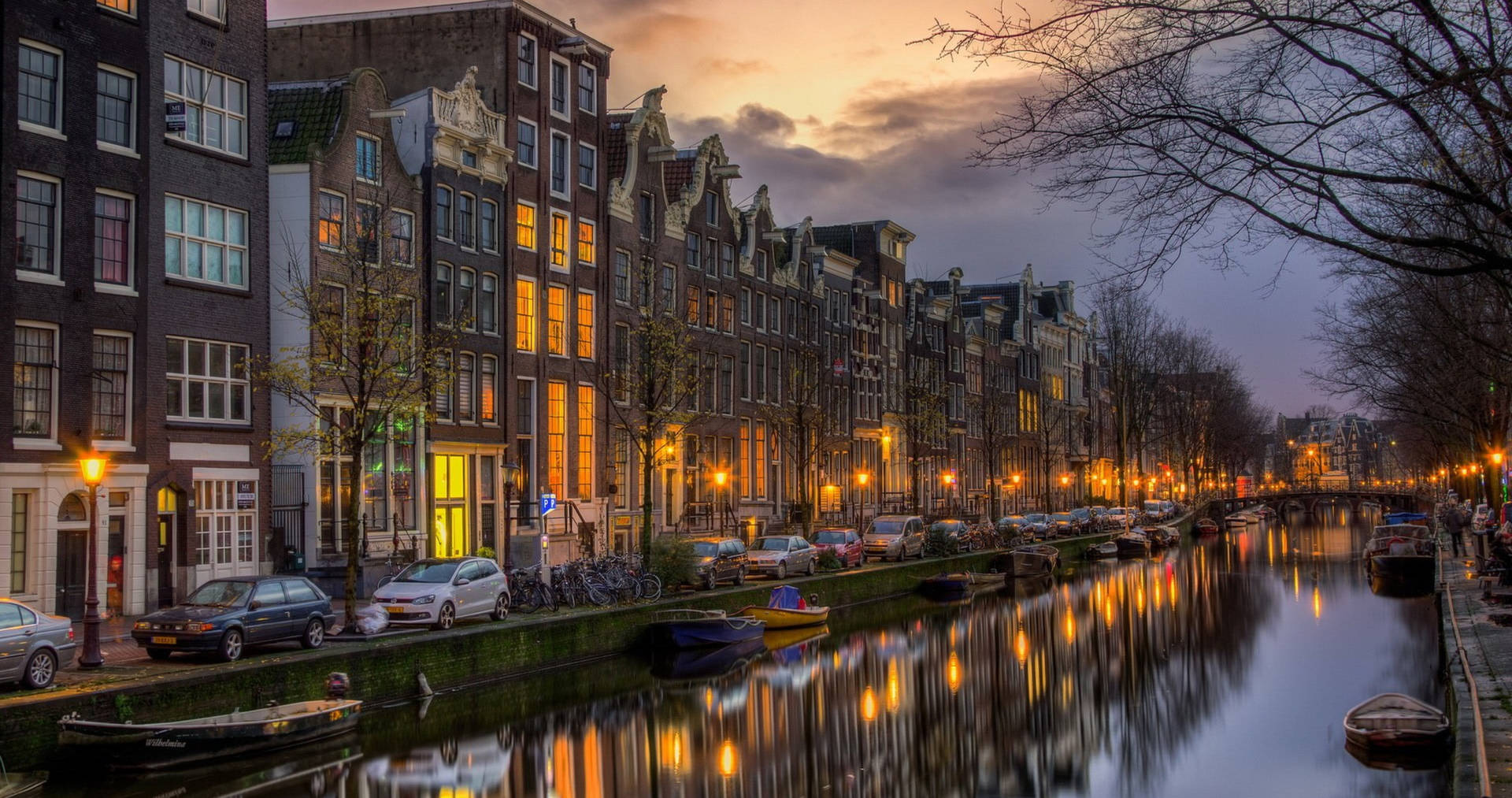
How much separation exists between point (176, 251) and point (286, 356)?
496 cm

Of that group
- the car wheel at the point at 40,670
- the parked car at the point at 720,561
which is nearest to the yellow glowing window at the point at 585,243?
the parked car at the point at 720,561

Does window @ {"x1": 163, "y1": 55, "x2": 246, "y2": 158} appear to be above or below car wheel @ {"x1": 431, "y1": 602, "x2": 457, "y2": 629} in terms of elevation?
above

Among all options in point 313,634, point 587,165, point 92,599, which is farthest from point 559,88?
point 92,599

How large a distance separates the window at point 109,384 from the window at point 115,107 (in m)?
4.71

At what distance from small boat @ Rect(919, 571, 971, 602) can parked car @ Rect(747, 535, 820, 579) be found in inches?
273

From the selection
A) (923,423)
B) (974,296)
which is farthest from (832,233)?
(974,296)

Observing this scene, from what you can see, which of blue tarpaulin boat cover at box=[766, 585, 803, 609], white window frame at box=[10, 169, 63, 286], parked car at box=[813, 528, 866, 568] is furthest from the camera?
parked car at box=[813, 528, 866, 568]

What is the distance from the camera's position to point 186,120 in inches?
1423

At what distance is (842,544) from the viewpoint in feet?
184

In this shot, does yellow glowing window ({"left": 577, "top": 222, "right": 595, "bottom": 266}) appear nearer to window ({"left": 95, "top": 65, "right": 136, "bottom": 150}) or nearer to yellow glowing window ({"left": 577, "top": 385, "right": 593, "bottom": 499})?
yellow glowing window ({"left": 577, "top": 385, "right": 593, "bottom": 499})

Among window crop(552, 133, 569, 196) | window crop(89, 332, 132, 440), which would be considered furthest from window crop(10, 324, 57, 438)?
window crop(552, 133, 569, 196)

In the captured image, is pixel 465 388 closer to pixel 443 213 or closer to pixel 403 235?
pixel 403 235

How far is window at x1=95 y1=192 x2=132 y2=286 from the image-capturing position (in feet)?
110

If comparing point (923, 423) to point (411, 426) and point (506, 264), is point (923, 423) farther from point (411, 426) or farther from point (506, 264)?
point (411, 426)
